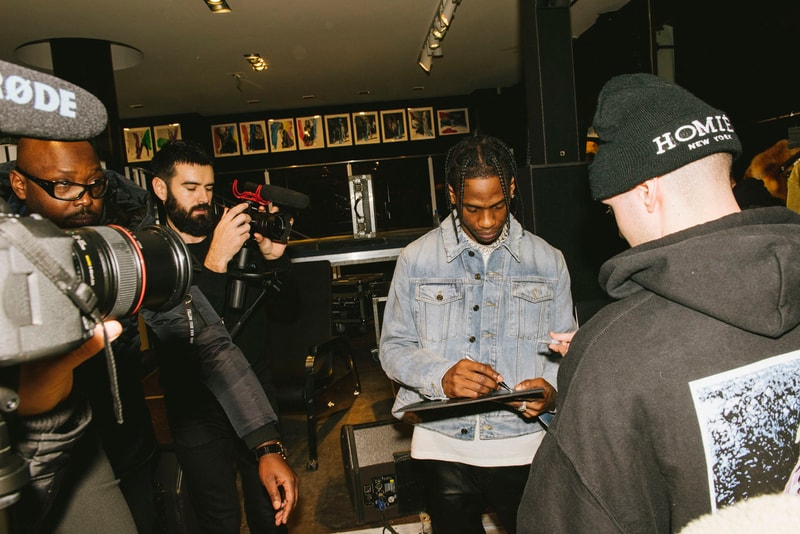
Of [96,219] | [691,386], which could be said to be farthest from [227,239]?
[691,386]

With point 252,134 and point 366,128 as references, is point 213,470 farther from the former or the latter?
point 252,134

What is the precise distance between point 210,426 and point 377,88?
729 centimetres

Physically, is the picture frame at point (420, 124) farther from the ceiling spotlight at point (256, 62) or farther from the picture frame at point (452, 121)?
the ceiling spotlight at point (256, 62)

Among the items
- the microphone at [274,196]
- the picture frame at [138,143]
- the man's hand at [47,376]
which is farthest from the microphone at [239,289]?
the picture frame at [138,143]

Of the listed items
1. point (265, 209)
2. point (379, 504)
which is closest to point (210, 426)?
point (265, 209)

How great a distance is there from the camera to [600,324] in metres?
0.85

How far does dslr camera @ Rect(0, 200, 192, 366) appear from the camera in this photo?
523 millimetres

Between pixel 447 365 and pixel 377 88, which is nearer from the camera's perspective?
pixel 447 365

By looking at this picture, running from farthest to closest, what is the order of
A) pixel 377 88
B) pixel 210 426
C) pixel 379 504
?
pixel 377 88 → pixel 379 504 → pixel 210 426

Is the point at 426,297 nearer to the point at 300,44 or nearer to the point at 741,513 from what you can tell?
the point at 741,513

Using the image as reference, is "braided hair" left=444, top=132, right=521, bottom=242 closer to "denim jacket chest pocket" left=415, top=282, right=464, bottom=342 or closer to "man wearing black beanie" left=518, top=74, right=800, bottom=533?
"denim jacket chest pocket" left=415, top=282, right=464, bottom=342

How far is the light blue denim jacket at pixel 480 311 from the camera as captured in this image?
5.37 ft

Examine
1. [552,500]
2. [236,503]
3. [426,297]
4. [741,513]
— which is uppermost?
[426,297]

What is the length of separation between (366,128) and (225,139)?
253 cm
